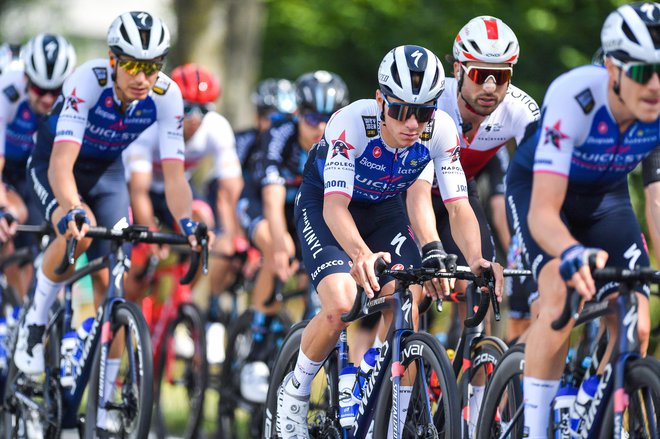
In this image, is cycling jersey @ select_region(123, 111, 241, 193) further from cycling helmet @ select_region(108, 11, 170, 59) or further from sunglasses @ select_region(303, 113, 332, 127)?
cycling helmet @ select_region(108, 11, 170, 59)

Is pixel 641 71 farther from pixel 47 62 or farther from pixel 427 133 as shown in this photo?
pixel 47 62

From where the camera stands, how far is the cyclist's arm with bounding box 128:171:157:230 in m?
9.77

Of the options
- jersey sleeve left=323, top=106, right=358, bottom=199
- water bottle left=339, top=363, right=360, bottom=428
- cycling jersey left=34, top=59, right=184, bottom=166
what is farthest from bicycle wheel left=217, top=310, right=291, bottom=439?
jersey sleeve left=323, top=106, right=358, bottom=199

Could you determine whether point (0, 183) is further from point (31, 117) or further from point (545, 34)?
point (545, 34)

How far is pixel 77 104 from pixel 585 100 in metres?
3.49

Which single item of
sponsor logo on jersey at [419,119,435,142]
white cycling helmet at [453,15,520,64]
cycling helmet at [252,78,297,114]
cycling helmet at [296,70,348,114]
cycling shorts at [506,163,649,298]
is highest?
cycling helmet at [252,78,297,114]

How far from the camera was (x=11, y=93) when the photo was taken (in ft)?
32.0

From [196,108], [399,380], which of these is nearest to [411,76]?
[399,380]

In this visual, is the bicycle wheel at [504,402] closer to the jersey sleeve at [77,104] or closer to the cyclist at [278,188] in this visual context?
the jersey sleeve at [77,104]

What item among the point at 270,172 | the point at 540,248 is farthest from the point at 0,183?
the point at 540,248

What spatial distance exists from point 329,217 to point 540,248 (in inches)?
43.4

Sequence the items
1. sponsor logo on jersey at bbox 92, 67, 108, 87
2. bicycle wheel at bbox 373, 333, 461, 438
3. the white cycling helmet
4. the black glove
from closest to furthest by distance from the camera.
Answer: bicycle wheel at bbox 373, 333, 461, 438 < the black glove < the white cycling helmet < sponsor logo on jersey at bbox 92, 67, 108, 87

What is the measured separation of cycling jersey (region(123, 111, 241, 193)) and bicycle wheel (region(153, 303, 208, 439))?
1273 millimetres

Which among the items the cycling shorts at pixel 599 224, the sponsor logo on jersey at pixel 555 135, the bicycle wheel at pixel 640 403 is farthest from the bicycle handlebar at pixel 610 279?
the sponsor logo on jersey at pixel 555 135
